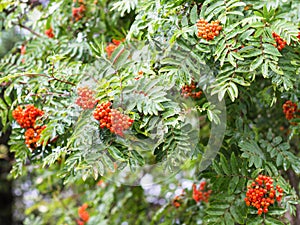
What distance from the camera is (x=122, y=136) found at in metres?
1.22

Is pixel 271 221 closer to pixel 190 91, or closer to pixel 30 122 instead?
pixel 190 91

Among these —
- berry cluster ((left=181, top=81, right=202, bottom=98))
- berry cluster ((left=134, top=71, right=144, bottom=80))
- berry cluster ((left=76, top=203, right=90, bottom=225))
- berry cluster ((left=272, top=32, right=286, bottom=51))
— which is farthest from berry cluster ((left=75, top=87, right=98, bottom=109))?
berry cluster ((left=76, top=203, right=90, bottom=225))

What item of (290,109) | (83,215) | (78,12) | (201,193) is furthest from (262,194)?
(83,215)

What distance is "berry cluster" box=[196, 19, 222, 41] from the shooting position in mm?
1249

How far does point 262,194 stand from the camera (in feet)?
4.56

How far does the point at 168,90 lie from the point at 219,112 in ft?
0.50

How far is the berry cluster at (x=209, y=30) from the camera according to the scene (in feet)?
4.10

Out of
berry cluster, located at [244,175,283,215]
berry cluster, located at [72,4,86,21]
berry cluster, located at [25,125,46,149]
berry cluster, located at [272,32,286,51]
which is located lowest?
berry cluster, located at [244,175,283,215]

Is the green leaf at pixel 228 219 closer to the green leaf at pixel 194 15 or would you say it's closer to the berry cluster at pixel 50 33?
the green leaf at pixel 194 15

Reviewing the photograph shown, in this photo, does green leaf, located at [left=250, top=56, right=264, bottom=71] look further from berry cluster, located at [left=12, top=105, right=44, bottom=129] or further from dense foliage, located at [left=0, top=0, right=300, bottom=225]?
berry cluster, located at [left=12, top=105, right=44, bottom=129]

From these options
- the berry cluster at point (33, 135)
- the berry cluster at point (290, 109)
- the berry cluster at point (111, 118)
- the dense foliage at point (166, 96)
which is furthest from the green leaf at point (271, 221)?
the berry cluster at point (33, 135)

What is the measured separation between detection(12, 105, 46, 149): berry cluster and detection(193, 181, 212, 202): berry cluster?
725mm

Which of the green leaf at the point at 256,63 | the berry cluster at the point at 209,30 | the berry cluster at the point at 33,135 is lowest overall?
the berry cluster at the point at 33,135

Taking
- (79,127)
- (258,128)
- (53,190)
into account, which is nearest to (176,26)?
(79,127)
